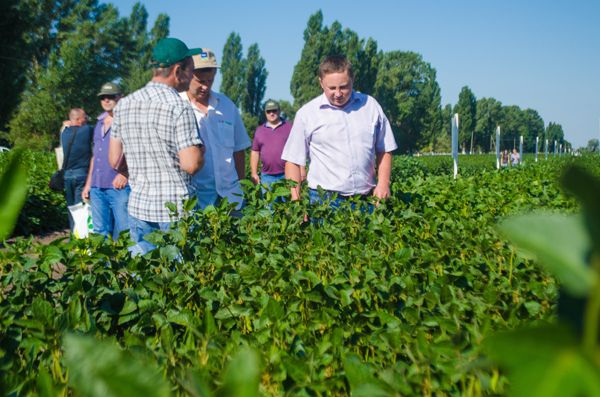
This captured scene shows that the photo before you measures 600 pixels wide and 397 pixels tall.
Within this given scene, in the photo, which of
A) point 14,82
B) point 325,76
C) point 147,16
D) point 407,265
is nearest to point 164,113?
point 325,76

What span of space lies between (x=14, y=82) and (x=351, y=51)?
1393 inches

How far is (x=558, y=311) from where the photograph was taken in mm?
361

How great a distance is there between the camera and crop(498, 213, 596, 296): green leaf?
0.34 metres

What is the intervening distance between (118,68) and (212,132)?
4975 cm

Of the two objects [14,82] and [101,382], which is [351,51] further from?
[101,382]

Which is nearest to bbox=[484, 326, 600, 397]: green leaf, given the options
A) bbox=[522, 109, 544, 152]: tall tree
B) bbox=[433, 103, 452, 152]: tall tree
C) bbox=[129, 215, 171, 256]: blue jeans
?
bbox=[129, 215, 171, 256]: blue jeans

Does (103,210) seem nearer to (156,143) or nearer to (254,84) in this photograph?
(156,143)

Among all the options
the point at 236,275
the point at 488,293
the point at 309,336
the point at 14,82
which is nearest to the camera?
the point at 309,336

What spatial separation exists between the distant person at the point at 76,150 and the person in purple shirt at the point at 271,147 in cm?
191

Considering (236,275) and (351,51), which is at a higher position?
(351,51)

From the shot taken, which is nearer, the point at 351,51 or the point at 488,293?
the point at 488,293

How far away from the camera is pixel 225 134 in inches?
186

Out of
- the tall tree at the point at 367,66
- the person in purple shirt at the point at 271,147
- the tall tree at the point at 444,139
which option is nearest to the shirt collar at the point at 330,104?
the person in purple shirt at the point at 271,147

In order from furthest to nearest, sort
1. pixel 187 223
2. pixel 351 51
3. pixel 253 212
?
pixel 351 51 → pixel 253 212 → pixel 187 223
